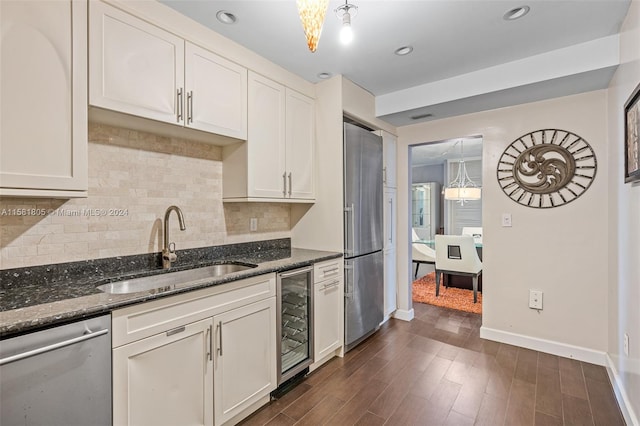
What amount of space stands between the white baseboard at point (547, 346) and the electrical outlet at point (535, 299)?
11.5 inches

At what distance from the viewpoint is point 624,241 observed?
202cm

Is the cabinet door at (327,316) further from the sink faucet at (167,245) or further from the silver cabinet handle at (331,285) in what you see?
the sink faucet at (167,245)

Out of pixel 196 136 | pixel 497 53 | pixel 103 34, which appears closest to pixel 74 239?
pixel 196 136

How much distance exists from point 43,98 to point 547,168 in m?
3.57

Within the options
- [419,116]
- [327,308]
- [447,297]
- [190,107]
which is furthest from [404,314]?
[190,107]

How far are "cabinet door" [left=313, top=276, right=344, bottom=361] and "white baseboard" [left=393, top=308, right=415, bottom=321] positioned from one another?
118cm

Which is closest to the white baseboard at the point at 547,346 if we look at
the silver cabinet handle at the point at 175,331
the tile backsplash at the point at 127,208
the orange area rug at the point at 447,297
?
the orange area rug at the point at 447,297

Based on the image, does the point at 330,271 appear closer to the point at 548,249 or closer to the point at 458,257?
the point at 548,249

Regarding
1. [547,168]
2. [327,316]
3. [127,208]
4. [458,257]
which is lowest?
[327,316]

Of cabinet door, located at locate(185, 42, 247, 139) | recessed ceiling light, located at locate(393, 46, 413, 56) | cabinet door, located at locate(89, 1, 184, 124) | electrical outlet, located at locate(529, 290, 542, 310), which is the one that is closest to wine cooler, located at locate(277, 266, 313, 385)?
cabinet door, located at locate(185, 42, 247, 139)

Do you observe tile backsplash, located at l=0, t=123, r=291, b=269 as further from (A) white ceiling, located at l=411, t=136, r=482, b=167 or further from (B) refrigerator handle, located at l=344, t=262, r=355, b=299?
(A) white ceiling, located at l=411, t=136, r=482, b=167

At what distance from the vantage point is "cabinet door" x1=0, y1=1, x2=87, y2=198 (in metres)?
1.23

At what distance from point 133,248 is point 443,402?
89.2 inches

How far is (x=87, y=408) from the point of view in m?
1.20
